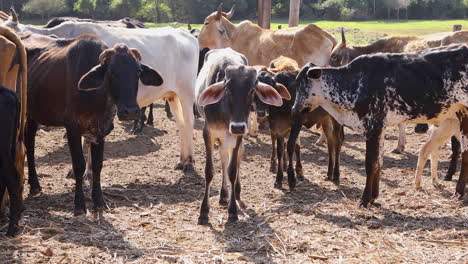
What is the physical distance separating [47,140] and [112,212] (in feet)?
15.4

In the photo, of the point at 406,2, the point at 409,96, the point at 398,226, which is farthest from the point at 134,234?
the point at 406,2

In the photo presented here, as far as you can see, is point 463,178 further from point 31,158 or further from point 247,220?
point 31,158

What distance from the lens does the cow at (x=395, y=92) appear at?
7477 mm

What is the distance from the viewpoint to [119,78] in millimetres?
6871

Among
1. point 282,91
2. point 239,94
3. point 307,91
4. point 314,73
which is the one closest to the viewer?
point 239,94

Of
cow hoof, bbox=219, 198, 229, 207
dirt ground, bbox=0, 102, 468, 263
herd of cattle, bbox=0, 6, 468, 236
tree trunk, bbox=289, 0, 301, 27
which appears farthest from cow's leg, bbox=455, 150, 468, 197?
tree trunk, bbox=289, 0, 301, 27

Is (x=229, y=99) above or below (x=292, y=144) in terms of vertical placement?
above

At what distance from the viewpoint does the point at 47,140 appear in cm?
1164

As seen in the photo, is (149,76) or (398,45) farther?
(398,45)

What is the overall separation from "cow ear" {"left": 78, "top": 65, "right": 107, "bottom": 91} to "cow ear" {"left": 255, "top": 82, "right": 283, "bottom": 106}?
1.66 meters

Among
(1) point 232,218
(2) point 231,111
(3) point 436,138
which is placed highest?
(2) point 231,111

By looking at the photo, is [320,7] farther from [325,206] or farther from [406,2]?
[325,206]

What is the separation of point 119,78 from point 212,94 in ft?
3.25

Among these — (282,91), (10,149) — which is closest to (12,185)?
(10,149)
